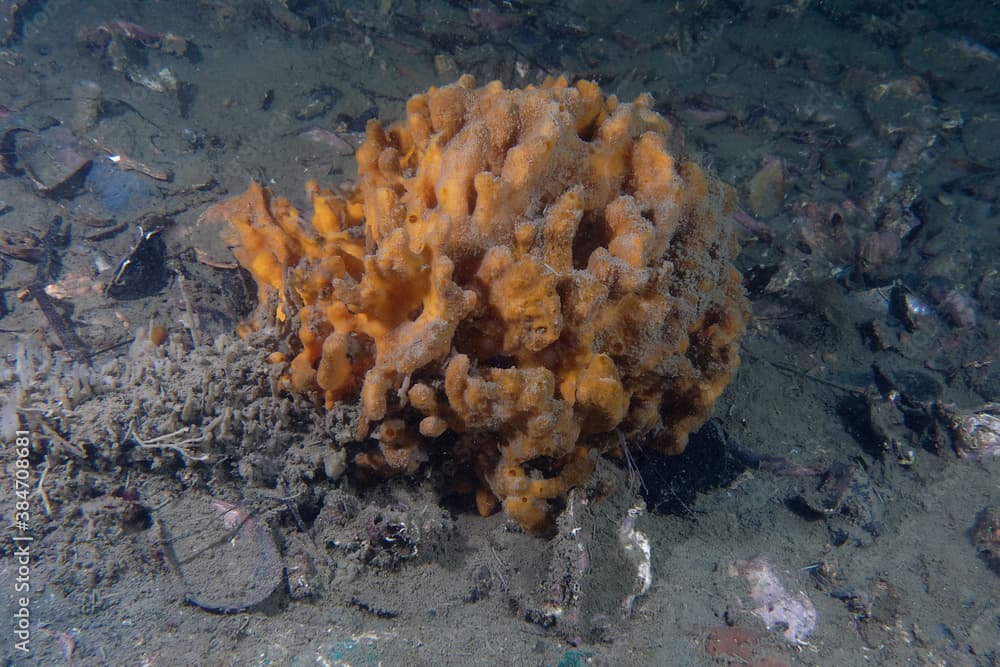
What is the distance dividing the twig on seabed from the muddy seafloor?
0.01m

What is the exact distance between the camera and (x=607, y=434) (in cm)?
310

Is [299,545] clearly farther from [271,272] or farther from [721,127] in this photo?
[721,127]

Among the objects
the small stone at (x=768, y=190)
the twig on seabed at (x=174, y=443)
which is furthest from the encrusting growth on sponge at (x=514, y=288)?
the small stone at (x=768, y=190)

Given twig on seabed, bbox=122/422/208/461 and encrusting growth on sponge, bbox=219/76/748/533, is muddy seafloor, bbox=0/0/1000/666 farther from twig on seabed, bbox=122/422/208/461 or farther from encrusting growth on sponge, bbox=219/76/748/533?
encrusting growth on sponge, bbox=219/76/748/533

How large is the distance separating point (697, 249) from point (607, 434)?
1.27 m

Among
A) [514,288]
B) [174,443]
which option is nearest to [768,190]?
[514,288]

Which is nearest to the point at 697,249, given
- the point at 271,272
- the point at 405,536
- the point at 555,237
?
the point at 555,237

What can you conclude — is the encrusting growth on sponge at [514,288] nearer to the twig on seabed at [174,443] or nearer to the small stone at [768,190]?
the twig on seabed at [174,443]

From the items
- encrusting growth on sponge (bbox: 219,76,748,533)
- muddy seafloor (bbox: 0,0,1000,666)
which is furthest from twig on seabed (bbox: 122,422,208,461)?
encrusting growth on sponge (bbox: 219,76,748,533)

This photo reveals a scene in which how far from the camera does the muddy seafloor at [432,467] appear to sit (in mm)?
2623

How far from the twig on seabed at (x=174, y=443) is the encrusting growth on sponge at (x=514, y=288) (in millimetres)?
619

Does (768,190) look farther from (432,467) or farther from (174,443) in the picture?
(174,443)

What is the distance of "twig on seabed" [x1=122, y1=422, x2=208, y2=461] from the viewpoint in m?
2.72

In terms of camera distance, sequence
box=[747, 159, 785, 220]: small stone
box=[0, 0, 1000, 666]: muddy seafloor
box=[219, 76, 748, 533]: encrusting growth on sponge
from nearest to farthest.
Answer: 1. box=[219, 76, 748, 533]: encrusting growth on sponge
2. box=[0, 0, 1000, 666]: muddy seafloor
3. box=[747, 159, 785, 220]: small stone
